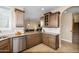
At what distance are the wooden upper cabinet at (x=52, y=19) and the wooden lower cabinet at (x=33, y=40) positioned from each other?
358mm

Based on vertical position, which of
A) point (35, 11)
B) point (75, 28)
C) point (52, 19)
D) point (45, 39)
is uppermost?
point (35, 11)

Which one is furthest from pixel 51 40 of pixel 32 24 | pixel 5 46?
pixel 5 46

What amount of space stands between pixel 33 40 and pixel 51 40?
1.37 ft

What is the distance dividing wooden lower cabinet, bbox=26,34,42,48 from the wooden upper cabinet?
0.36m

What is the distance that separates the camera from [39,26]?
78.5 inches

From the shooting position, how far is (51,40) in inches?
77.7

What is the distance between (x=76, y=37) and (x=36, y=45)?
0.92 m

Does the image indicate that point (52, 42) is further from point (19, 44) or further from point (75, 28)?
point (19, 44)

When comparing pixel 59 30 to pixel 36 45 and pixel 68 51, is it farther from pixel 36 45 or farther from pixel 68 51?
pixel 36 45

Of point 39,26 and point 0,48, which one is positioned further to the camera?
point 39,26

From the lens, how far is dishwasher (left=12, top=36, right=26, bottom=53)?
1.87 m

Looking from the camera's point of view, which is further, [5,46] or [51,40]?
[51,40]

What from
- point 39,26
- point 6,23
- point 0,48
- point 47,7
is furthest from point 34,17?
point 0,48

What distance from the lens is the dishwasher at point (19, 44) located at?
1.87m
